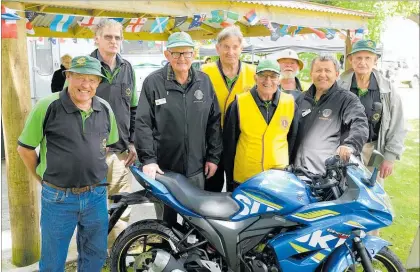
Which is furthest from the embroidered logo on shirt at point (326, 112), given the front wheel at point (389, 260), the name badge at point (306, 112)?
the front wheel at point (389, 260)

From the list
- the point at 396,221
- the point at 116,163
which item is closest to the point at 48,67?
the point at 116,163

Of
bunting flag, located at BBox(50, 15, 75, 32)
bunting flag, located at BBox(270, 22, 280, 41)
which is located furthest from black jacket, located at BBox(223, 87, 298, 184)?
bunting flag, located at BBox(270, 22, 280, 41)

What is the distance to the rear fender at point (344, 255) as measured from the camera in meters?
2.74

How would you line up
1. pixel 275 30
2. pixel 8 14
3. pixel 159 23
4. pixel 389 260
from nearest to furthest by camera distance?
pixel 389 260
pixel 8 14
pixel 159 23
pixel 275 30

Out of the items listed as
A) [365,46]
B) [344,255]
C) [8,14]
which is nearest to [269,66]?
[365,46]

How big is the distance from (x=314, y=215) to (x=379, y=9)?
1698 cm

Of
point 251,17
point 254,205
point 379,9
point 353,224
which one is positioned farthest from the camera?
point 379,9

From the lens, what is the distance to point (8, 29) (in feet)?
11.7

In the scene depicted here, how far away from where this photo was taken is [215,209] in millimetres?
2906

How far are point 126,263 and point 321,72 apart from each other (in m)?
2.06

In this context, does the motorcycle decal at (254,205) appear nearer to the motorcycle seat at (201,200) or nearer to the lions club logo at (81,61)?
the motorcycle seat at (201,200)

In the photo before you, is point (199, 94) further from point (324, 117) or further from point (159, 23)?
point (159, 23)

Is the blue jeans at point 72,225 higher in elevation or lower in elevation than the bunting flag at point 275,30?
lower

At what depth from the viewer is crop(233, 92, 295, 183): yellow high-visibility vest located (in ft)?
11.0
